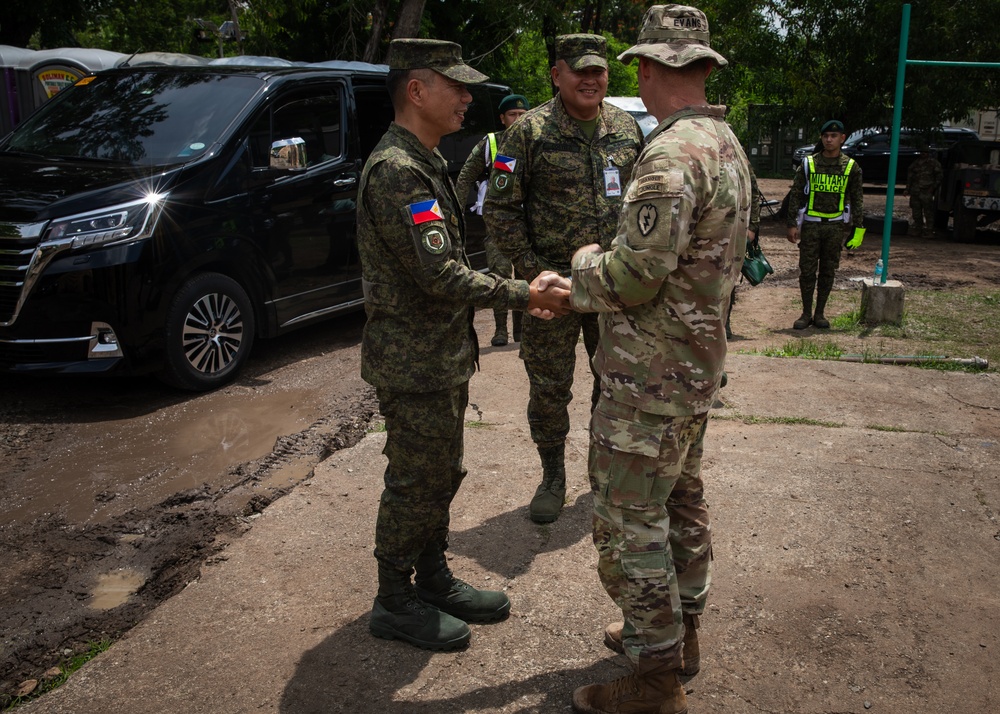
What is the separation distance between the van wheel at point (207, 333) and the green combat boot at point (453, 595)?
303 cm

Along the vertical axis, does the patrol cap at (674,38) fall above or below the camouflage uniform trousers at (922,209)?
above

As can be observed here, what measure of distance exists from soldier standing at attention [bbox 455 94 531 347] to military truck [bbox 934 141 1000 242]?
935cm

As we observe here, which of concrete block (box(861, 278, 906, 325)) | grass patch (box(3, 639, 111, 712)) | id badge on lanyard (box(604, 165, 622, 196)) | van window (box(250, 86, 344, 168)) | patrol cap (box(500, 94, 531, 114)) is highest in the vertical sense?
patrol cap (box(500, 94, 531, 114))

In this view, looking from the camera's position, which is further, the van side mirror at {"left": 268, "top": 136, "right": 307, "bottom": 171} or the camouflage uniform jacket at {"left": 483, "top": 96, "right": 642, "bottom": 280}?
the van side mirror at {"left": 268, "top": 136, "right": 307, "bottom": 171}

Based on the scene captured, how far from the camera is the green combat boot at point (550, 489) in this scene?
13.9ft

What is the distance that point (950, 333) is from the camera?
8055mm

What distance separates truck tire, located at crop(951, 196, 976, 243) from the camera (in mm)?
14641

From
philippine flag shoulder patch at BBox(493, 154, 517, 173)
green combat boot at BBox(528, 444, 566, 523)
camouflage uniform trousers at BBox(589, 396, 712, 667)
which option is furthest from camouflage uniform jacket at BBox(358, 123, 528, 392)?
green combat boot at BBox(528, 444, 566, 523)

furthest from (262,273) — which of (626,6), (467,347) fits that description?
(626,6)

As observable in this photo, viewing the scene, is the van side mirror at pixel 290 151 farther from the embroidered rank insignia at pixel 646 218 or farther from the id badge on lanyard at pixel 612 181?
the embroidered rank insignia at pixel 646 218

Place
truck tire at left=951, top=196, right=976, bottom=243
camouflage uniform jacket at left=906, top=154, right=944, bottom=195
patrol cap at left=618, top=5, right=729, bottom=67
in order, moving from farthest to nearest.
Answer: camouflage uniform jacket at left=906, top=154, right=944, bottom=195 < truck tire at left=951, top=196, right=976, bottom=243 < patrol cap at left=618, top=5, right=729, bottom=67

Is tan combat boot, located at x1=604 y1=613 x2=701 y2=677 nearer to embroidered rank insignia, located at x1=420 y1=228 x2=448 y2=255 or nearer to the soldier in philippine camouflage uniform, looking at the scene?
→ the soldier in philippine camouflage uniform

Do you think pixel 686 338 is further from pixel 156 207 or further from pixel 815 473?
pixel 156 207

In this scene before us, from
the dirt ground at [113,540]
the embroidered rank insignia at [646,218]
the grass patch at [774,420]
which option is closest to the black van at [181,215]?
the dirt ground at [113,540]
